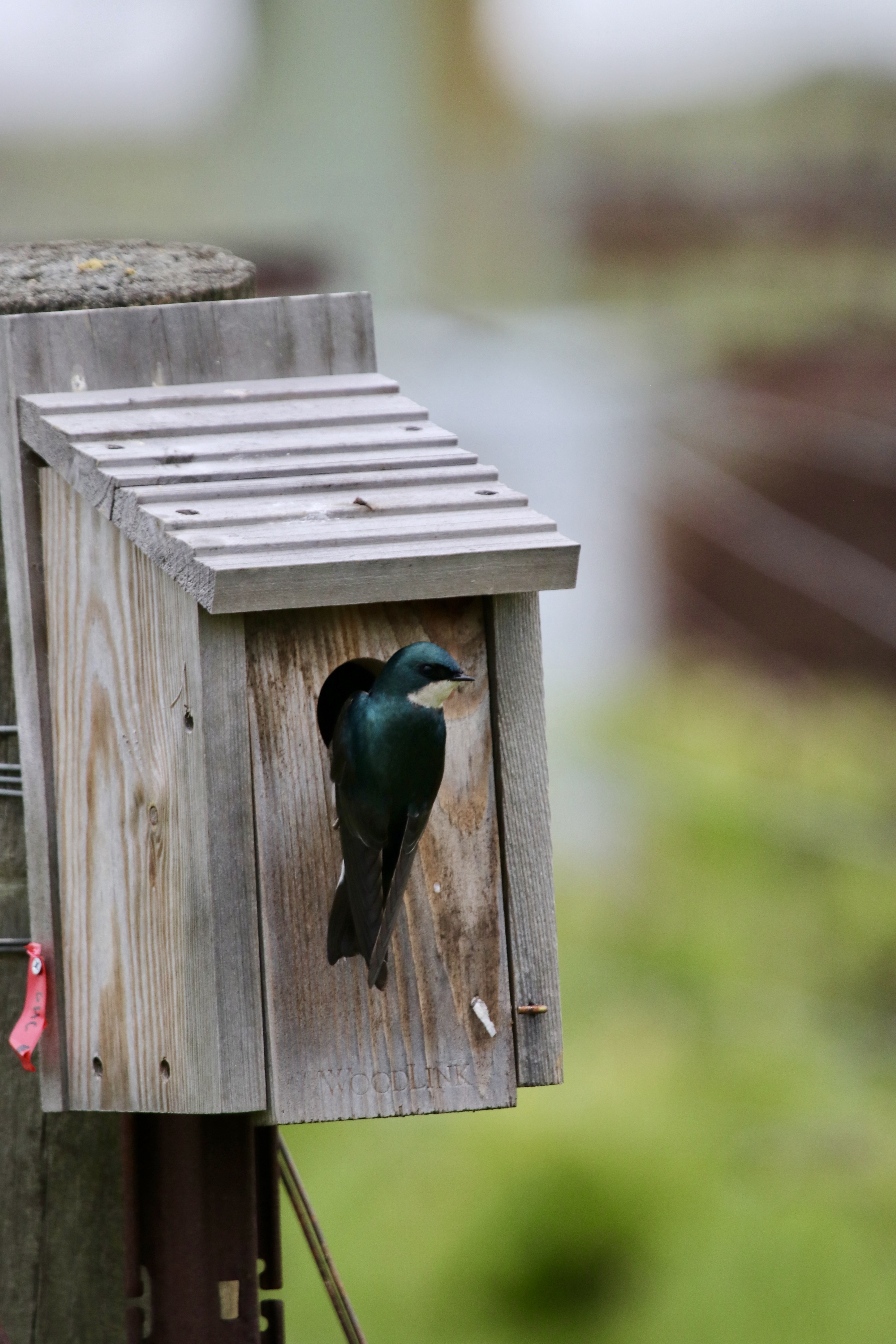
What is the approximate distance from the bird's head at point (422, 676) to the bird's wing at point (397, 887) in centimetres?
10

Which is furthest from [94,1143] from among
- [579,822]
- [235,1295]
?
[579,822]

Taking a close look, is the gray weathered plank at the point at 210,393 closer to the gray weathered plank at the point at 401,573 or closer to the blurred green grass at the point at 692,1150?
the gray weathered plank at the point at 401,573

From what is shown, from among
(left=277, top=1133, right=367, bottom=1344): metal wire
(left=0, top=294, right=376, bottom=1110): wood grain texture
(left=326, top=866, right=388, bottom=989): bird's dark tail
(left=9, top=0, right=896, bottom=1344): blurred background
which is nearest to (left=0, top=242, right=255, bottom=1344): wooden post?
(left=0, top=294, right=376, bottom=1110): wood grain texture

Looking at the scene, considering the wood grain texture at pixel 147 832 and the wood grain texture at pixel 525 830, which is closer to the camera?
the wood grain texture at pixel 147 832

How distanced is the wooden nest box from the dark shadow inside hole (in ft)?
0.53

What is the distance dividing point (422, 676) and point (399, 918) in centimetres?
24

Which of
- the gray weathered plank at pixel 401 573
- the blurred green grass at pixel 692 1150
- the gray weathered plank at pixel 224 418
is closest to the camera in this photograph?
the gray weathered plank at pixel 401 573

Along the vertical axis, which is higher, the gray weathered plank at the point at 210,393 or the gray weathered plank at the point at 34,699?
the gray weathered plank at the point at 210,393

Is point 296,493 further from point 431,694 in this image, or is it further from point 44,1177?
point 44,1177

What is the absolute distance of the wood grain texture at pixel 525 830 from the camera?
1.42 meters

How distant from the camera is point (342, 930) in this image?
52.0 inches

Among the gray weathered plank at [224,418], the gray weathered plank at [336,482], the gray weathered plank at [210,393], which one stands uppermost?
the gray weathered plank at [210,393]

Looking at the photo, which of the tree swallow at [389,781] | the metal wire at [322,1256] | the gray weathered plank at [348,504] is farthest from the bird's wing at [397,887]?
the metal wire at [322,1256]

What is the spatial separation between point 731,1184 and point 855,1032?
1.24 metres
